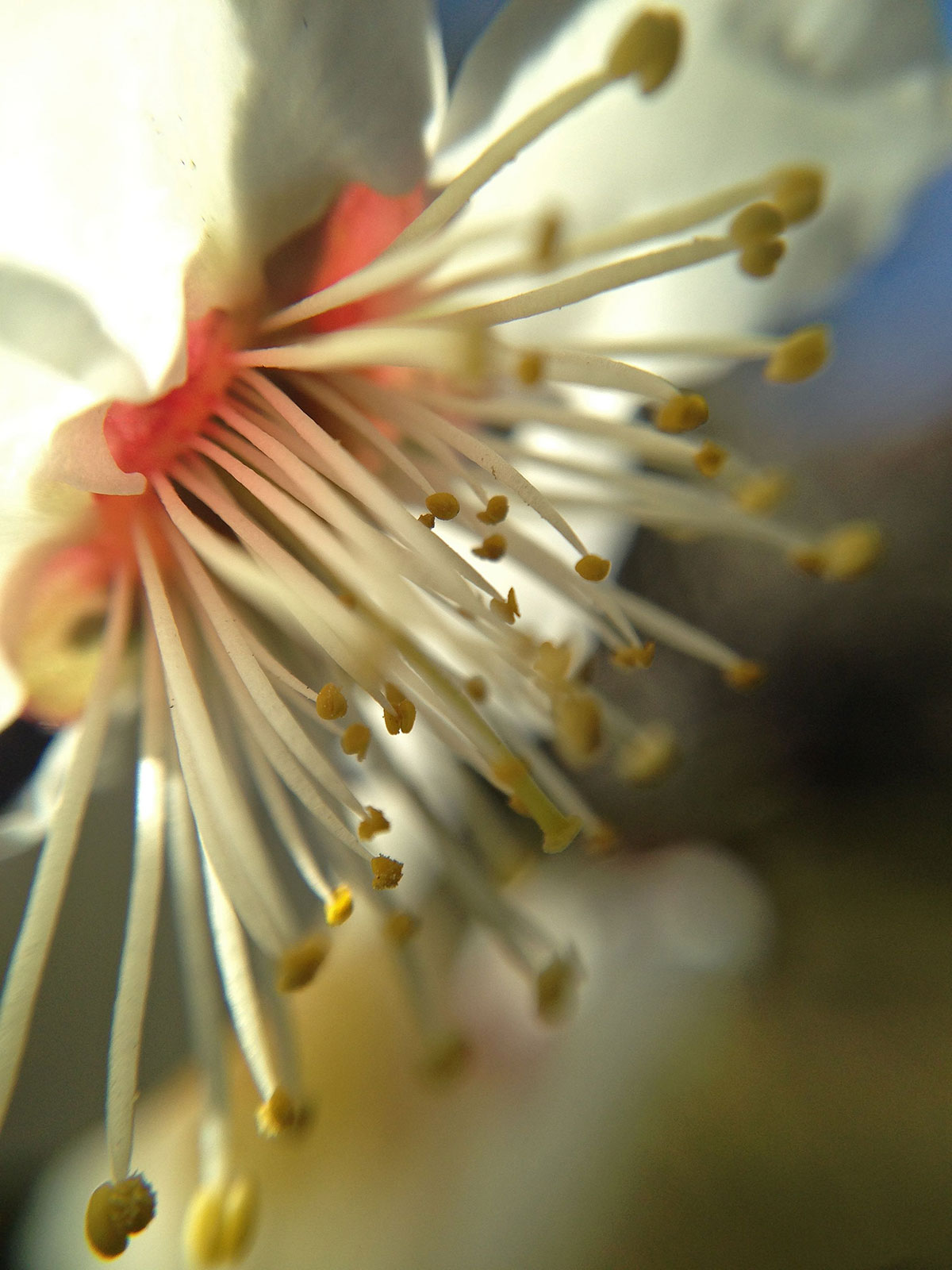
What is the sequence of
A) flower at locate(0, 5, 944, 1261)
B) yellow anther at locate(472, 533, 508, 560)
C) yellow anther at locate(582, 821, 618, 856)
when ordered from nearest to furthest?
flower at locate(0, 5, 944, 1261), yellow anther at locate(472, 533, 508, 560), yellow anther at locate(582, 821, 618, 856)

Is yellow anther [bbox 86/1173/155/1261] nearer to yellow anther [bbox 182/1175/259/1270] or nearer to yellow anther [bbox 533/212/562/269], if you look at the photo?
yellow anther [bbox 182/1175/259/1270]

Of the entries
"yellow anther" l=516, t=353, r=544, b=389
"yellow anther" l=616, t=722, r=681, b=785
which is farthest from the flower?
"yellow anther" l=616, t=722, r=681, b=785

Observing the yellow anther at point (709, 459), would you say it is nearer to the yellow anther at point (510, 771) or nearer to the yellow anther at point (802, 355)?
the yellow anther at point (802, 355)

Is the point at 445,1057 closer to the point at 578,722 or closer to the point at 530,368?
the point at 578,722

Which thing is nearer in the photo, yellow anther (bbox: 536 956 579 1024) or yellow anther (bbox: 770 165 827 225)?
yellow anther (bbox: 770 165 827 225)

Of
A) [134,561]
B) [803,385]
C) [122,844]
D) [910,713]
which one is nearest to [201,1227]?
[122,844]

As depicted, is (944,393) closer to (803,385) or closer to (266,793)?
(803,385)

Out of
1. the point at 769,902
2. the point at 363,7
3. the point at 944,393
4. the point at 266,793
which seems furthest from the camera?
the point at 769,902
